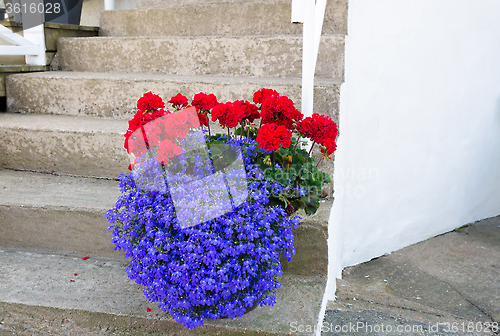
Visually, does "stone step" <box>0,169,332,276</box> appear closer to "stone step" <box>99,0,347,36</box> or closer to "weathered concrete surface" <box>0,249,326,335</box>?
"weathered concrete surface" <box>0,249,326,335</box>

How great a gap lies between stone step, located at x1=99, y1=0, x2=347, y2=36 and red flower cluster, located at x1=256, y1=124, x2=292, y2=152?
46.2 inches

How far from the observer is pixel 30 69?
2252mm

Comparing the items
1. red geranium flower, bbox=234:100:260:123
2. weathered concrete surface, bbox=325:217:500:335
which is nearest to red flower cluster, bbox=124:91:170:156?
A: red geranium flower, bbox=234:100:260:123

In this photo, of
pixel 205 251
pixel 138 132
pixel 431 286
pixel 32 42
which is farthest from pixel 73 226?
pixel 431 286

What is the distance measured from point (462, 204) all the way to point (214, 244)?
2.18 m

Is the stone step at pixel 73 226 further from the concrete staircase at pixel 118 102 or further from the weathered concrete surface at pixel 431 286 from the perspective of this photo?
the weathered concrete surface at pixel 431 286

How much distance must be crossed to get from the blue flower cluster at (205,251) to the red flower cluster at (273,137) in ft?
0.27

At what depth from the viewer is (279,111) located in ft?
3.76

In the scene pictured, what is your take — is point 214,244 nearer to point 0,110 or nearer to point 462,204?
point 0,110

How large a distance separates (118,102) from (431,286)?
1.77m

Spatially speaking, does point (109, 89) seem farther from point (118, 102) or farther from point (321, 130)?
point (321, 130)

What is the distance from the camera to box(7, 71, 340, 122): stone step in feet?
5.85

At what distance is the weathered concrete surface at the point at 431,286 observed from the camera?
4.96 feet

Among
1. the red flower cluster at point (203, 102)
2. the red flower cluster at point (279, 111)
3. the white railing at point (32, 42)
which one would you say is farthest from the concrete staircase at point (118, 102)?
the red flower cluster at point (203, 102)
